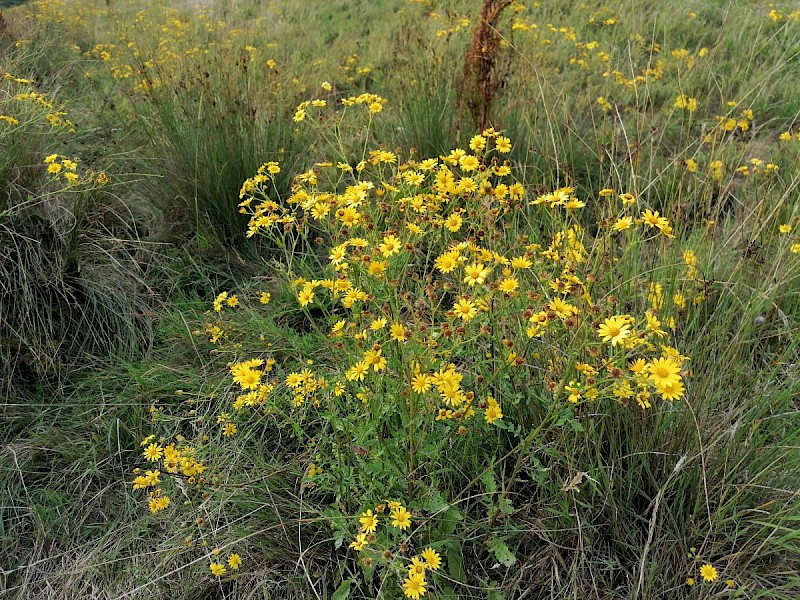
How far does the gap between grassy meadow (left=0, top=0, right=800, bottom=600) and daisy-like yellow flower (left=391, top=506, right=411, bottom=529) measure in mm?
11

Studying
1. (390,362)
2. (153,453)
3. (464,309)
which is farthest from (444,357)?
(153,453)

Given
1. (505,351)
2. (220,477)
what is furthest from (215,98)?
(505,351)

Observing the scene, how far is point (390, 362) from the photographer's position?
155cm

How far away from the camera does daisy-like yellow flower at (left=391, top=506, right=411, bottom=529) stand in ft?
4.58

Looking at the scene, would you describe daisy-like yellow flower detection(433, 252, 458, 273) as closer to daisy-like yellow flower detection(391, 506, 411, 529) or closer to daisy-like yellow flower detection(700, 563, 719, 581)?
daisy-like yellow flower detection(391, 506, 411, 529)

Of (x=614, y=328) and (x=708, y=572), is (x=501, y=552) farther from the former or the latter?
(x=614, y=328)

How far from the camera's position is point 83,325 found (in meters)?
2.59

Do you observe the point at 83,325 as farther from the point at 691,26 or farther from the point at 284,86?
the point at 691,26

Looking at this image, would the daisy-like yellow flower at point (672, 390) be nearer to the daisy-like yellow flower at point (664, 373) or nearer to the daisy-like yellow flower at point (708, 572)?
the daisy-like yellow flower at point (664, 373)

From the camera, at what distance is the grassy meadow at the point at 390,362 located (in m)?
1.52

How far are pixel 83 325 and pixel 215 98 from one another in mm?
1329

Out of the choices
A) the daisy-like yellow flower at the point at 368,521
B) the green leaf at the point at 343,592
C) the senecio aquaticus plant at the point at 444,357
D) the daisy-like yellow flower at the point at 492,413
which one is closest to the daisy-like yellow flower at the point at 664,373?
the senecio aquaticus plant at the point at 444,357

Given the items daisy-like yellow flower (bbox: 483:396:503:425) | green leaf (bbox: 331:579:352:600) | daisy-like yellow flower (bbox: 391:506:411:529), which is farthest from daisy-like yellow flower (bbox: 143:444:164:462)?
daisy-like yellow flower (bbox: 483:396:503:425)

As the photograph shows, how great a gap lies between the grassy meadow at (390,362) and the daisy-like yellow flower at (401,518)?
1cm
